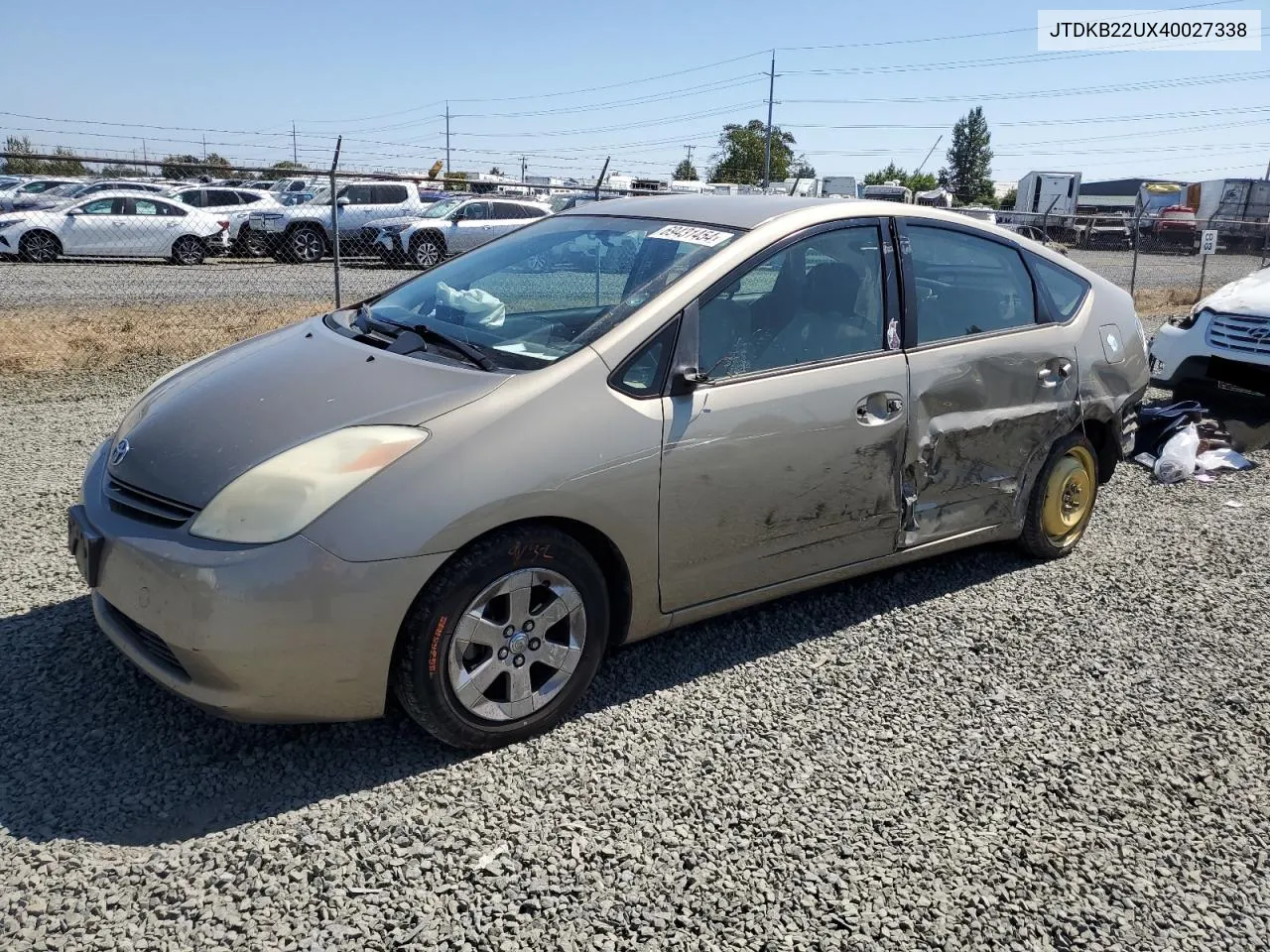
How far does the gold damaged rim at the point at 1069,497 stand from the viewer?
15.2ft

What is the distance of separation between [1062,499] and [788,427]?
2.00 meters

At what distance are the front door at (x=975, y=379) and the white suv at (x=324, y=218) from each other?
53.7 ft

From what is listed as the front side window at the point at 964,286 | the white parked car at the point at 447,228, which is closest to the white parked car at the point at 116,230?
the white parked car at the point at 447,228

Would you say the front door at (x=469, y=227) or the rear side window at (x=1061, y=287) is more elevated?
the front door at (x=469, y=227)

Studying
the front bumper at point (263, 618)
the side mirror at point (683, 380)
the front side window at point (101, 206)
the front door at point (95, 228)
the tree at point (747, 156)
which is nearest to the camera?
the front bumper at point (263, 618)

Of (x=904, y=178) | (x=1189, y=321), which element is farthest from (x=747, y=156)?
(x=1189, y=321)

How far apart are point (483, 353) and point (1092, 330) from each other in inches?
118

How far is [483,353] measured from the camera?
3.28 m

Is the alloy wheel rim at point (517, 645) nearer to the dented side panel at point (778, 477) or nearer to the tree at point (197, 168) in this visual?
the dented side panel at point (778, 477)

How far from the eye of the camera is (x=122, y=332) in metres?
10.1

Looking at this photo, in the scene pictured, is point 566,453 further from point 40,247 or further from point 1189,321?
point 40,247

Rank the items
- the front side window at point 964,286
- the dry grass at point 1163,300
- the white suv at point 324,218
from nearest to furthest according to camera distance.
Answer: the front side window at point 964,286
the dry grass at point 1163,300
the white suv at point 324,218

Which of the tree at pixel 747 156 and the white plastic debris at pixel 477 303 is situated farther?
the tree at pixel 747 156

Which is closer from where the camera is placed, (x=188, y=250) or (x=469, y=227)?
(x=188, y=250)
